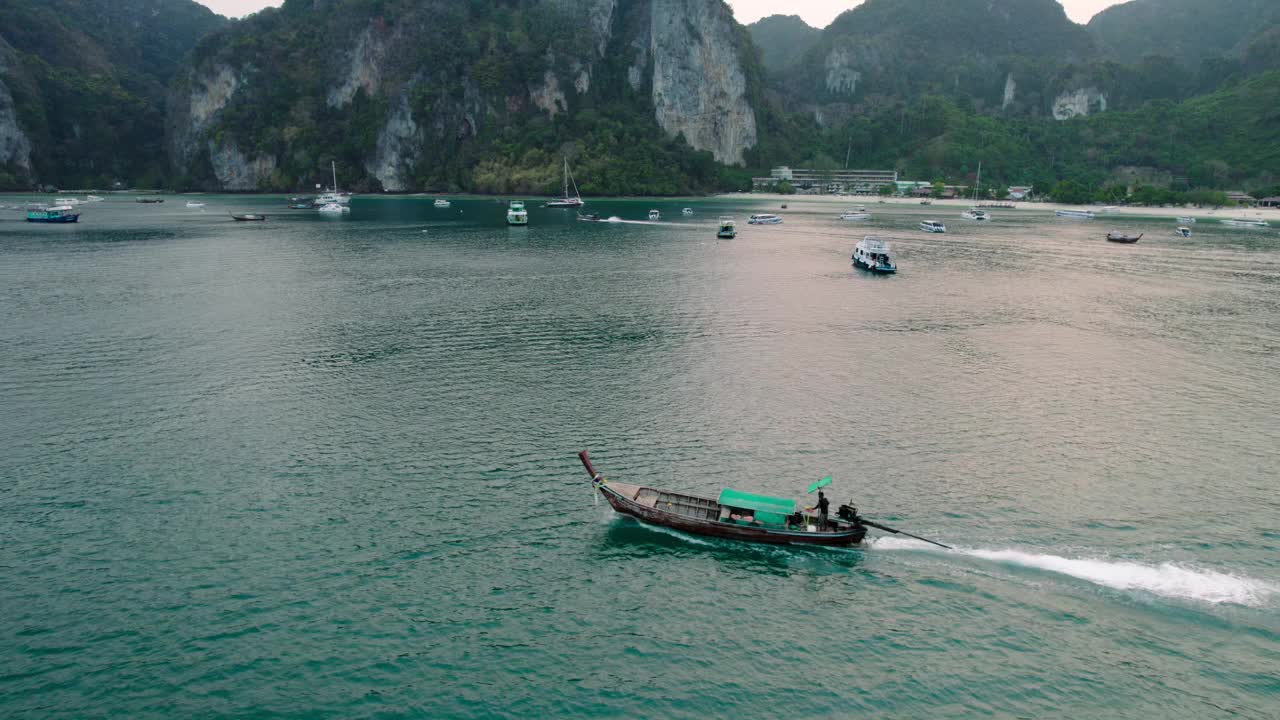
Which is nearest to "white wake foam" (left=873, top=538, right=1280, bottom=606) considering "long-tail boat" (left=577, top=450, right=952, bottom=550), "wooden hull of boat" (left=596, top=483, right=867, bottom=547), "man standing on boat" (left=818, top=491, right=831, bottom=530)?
"long-tail boat" (left=577, top=450, right=952, bottom=550)

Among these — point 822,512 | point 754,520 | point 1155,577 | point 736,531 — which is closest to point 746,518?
point 754,520

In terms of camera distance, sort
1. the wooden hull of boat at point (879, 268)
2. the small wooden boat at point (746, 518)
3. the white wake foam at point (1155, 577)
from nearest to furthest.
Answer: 1. the white wake foam at point (1155, 577)
2. the small wooden boat at point (746, 518)
3. the wooden hull of boat at point (879, 268)

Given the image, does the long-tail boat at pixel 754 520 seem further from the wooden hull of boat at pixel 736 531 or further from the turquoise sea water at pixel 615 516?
the turquoise sea water at pixel 615 516

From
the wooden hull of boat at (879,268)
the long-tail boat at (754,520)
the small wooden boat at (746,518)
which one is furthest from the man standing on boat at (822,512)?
the wooden hull of boat at (879,268)

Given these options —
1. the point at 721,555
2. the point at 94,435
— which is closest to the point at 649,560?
the point at 721,555

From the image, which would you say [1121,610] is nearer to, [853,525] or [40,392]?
[853,525]

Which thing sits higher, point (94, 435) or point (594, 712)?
point (94, 435)

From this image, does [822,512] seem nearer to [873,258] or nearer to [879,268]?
[879,268]
